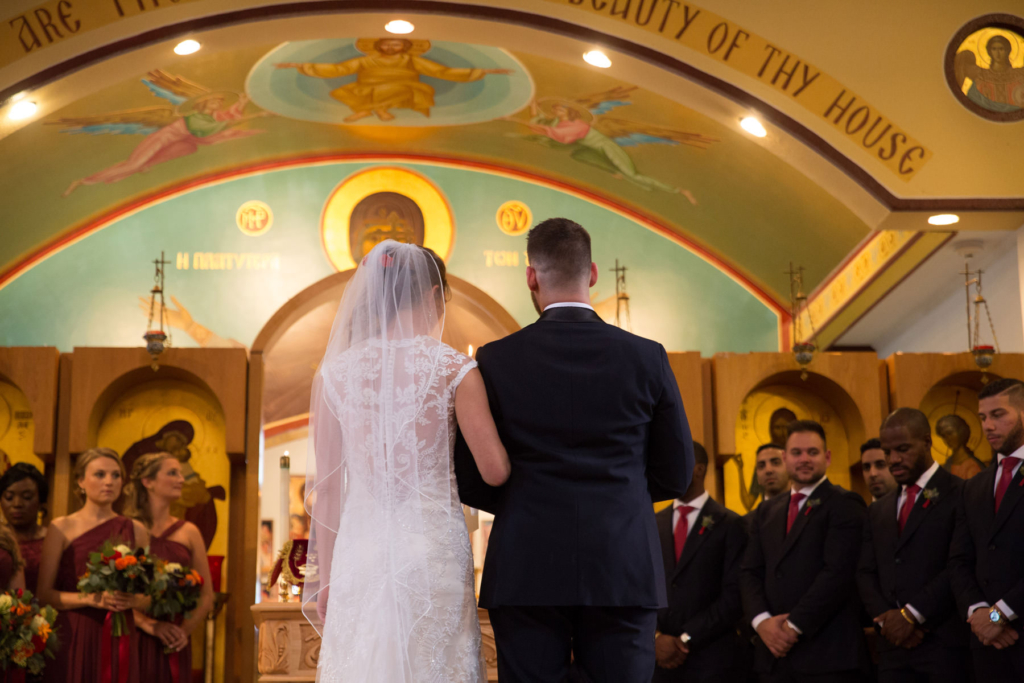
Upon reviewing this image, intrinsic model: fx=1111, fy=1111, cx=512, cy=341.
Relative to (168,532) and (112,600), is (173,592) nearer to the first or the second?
(112,600)

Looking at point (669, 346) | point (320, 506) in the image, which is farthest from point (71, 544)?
point (669, 346)

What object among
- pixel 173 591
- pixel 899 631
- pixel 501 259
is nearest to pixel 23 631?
pixel 173 591

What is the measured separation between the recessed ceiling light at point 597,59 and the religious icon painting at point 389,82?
312cm

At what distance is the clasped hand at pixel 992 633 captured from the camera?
517 centimetres

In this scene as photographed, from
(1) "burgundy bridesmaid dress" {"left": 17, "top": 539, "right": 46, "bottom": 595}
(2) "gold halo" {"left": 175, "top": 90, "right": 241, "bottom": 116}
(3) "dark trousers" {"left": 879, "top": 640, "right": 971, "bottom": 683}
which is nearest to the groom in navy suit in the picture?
(3) "dark trousers" {"left": 879, "top": 640, "right": 971, "bottom": 683}

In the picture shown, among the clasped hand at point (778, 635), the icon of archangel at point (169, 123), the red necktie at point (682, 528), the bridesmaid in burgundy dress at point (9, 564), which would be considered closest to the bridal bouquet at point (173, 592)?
the bridesmaid in burgundy dress at point (9, 564)

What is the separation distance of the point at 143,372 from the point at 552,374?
20.9 ft

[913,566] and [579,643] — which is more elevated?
[913,566]

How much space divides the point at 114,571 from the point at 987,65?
20.8 feet

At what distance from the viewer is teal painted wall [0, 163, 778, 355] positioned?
12.2 metres

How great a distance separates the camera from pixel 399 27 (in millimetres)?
7211

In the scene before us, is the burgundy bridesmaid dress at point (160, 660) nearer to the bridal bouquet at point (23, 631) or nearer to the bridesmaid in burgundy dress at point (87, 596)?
the bridesmaid in burgundy dress at point (87, 596)

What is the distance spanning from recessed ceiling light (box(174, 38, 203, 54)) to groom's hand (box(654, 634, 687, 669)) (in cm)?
468

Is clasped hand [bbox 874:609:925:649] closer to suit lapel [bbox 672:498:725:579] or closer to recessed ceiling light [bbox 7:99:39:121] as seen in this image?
suit lapel [bbox 672:498:725:579]
